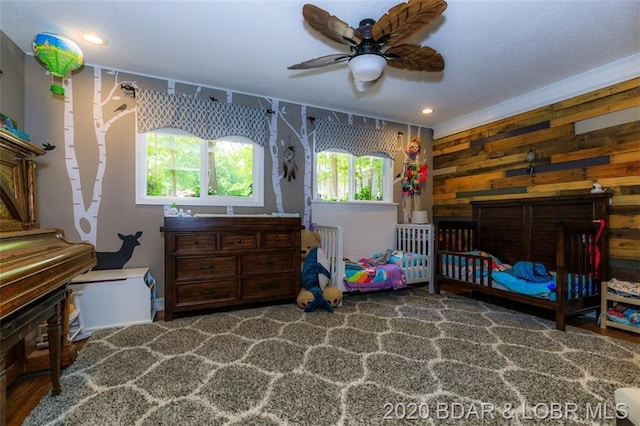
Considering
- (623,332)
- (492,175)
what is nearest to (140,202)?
(492,175)

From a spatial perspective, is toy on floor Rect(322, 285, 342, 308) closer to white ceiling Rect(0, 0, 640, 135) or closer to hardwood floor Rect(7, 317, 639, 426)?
hardwood floor Rect(7, 317, 639, 426)

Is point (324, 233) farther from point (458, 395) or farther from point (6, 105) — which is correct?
point (6, 105)

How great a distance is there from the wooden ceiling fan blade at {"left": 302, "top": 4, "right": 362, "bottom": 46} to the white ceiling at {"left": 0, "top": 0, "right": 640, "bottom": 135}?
0.35m

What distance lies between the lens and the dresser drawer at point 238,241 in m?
2.77

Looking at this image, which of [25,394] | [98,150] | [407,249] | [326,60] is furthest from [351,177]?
[25,394]

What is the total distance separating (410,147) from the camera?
431 centimetres

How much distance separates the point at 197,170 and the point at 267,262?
4.27ft

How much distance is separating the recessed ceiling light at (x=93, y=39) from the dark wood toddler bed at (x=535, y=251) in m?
3.81

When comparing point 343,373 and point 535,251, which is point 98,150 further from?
point 535,251

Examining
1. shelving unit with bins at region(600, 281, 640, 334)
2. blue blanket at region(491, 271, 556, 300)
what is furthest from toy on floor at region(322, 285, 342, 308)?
shelving unit with bins at region(600, 281, 640, 334)

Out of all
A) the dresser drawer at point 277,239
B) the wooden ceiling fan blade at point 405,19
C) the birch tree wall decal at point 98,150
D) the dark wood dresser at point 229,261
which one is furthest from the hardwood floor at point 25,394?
the wooden ceiling fan blade at point 405,19

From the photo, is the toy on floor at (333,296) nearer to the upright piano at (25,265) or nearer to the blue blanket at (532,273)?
the blue blanket at (532,273)

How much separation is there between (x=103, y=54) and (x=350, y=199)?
3.01m

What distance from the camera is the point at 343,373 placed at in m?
1.72
